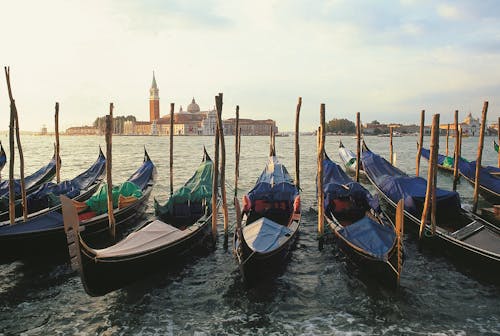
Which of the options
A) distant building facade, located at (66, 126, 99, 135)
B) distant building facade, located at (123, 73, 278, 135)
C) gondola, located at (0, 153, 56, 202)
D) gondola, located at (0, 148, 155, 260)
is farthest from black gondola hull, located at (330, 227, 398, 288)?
distant building facade, located at (66, 126, 99, 135)

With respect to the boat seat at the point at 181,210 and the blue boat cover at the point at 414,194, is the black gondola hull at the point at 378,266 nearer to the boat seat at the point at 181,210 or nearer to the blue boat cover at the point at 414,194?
the blue boat cover at the point at 414,194

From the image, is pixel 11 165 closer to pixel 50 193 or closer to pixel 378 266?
pixel 50 193

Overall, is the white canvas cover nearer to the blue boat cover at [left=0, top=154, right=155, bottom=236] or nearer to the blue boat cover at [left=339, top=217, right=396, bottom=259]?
the blue boat cover at [left=0, top=154, right=155, bottom=236]

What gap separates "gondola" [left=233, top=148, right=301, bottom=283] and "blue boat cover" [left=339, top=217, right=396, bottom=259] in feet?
2.98

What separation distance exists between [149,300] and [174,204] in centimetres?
259

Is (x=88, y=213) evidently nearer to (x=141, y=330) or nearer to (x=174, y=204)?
(x=174, y=204)

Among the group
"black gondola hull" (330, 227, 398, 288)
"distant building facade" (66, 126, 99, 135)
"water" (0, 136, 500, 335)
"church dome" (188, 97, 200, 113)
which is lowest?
"water" (0, 136, 500, 335)

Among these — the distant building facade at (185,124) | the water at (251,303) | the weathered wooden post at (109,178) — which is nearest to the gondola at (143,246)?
the water at (251,303)

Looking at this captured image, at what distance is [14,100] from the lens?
761cm

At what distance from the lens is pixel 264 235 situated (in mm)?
5840

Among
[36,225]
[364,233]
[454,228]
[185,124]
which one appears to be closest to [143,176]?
[36,225]

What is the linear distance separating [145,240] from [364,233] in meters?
3.17

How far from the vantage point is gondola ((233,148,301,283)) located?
5.17m

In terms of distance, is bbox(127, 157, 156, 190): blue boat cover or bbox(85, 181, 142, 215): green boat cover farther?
bbox(127, 157, 156, 190): blue boat cover
